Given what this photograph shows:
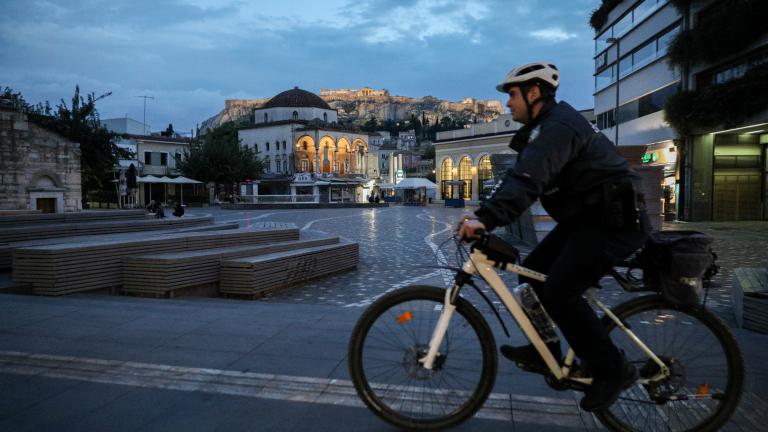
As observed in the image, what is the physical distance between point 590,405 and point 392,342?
40.0 inches

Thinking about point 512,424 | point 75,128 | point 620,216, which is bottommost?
point 512,424

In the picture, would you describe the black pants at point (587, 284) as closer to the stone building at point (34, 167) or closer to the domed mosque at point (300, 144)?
the stone building at point (34, 167)

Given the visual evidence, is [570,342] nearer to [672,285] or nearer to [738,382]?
[672,285]

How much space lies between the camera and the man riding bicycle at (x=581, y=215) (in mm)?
2555

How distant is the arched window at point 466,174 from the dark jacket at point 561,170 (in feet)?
223

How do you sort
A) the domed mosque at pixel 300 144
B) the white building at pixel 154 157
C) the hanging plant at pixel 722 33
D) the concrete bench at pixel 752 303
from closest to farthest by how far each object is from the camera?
the concrete bench at pixel 752 303 → the hanging plant at pixel 722 33 → the white building at pixel 154 157 → the domed mosque at pixel 300 144

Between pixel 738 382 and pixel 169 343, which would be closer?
pixel 738 382

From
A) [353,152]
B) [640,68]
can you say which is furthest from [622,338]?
[353,152]

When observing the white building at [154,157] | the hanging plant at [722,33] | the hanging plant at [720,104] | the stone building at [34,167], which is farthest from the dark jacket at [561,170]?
the white building at [154,157]

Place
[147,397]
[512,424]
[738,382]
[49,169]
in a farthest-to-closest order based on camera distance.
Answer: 1. [49,169]
2. [147,397]
3. [512,424]
4. [738,382]

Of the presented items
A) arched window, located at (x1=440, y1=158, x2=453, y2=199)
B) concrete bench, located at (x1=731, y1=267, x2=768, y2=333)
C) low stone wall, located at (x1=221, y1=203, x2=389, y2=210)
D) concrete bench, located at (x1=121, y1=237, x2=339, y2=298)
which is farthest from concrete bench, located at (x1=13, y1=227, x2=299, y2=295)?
arched window, located at (x1=440, y1=158, x2=453, y2=199)

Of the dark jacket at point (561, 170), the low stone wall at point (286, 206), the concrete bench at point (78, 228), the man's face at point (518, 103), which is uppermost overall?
the man's face at point (518, 103)

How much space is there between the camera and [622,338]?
282cm

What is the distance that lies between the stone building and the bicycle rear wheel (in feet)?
66.5
